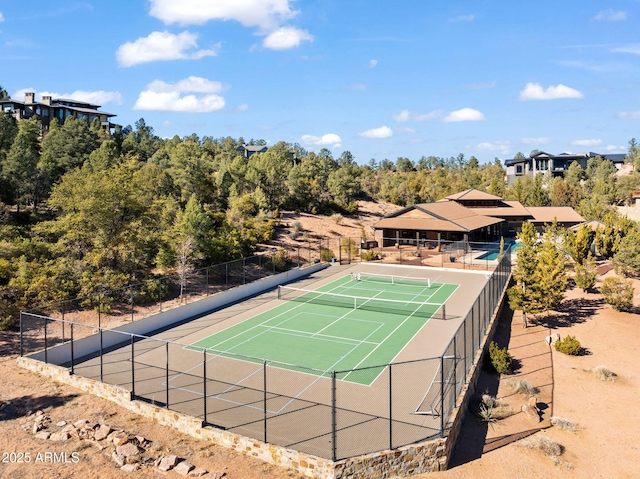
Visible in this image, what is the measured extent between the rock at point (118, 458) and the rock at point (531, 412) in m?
12.3

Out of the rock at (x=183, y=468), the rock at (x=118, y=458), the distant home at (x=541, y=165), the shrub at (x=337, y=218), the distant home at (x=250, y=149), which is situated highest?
the distant home at (x=250, y=149)

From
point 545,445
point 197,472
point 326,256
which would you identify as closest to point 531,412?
point 545,445

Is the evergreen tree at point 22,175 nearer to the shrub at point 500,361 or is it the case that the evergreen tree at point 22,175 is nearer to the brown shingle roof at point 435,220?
the brown shingle roof at point 435,220

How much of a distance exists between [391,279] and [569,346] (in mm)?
15447

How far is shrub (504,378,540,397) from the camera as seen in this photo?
1791 centimetres

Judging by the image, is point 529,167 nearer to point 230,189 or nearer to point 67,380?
point 230,189

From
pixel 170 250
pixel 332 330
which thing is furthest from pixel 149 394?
pixel 170 250

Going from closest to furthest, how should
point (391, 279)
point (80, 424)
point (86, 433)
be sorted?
1. point (86, 433)
2. point (80, 424)
3. point (391, 279)

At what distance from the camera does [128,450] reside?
43.2 feet

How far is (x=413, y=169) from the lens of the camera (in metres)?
142

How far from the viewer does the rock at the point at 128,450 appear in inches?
514

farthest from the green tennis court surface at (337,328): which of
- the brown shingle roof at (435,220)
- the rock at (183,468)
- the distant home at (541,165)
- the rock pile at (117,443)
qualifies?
the distant home at (541,165)

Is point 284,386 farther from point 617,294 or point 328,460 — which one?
point 617,294

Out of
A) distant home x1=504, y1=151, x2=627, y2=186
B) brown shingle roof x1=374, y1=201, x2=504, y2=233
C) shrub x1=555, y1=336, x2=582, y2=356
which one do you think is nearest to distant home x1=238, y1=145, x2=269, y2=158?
distant home x1=504, y1=151, x2=627, y2=186
